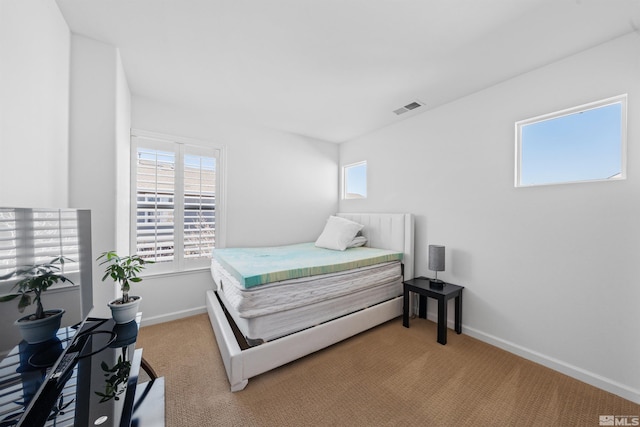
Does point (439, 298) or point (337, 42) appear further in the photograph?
point (439, 298)

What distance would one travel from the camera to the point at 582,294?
1.84 meters

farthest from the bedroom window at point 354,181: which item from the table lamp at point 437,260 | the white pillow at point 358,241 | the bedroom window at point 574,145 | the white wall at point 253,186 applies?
the bedroom window at point 574,145

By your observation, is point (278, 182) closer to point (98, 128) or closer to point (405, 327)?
point (98, 128)

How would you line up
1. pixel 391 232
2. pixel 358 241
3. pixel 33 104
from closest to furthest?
pixel 33 104 < pixel 391 232 < pixel 358 241

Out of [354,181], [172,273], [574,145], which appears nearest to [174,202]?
[172,273]

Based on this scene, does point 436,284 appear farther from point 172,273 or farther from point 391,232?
point 172,273

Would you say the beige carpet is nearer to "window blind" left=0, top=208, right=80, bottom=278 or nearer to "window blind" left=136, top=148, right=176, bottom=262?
"window blind" left=136, top=148, right=176, bottom=262

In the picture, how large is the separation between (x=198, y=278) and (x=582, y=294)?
3.81 metres

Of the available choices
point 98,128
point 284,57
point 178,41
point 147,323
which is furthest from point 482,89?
point 147,323

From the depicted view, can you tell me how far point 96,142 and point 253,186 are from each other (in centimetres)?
176

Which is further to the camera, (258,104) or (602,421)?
(258,104)

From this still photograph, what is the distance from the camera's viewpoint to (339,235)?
3.22 meters

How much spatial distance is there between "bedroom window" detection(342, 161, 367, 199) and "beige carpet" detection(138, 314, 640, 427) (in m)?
2.35

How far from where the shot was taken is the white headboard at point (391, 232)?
9.69 ft
